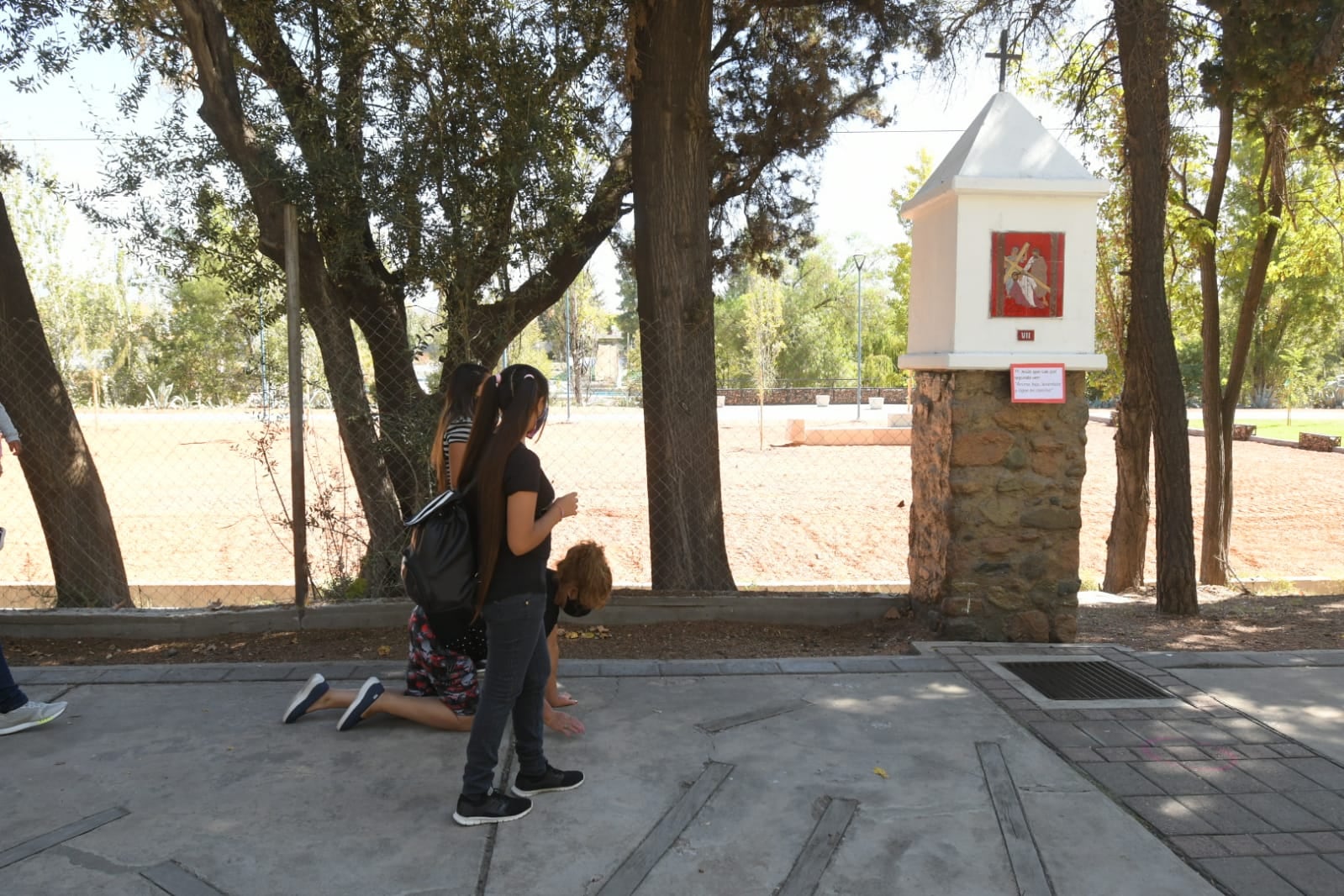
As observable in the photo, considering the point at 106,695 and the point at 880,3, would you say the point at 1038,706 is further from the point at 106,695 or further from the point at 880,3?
the point at 880,3

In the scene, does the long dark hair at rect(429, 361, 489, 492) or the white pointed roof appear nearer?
the long dark hair at rect(429, 361, 489, 492)

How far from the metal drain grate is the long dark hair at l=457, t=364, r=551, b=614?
2906mm

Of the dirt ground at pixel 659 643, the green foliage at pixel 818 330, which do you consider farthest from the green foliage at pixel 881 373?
the dirt ground at pixel 659 643

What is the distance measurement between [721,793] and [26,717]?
3.01 meters

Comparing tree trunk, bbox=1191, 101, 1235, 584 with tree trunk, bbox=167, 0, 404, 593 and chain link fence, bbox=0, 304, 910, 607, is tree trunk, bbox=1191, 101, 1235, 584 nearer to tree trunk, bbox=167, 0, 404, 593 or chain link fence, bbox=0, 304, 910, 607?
chain link fence, bbox=0, 304, 910, 607

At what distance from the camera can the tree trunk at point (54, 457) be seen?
664 cm

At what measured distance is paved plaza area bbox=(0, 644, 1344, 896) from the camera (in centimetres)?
304

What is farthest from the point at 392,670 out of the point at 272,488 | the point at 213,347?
the point at 272,488

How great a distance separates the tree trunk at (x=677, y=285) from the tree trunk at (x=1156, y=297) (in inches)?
139

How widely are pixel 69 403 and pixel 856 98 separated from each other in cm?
703

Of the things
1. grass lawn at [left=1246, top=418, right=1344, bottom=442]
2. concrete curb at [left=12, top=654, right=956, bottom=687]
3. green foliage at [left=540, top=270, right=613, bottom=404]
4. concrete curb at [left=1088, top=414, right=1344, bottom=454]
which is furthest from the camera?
green foliage at [left=540, top=270, right=613, bottom=404]

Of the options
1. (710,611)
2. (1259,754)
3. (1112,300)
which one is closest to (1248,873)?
(1259,754)

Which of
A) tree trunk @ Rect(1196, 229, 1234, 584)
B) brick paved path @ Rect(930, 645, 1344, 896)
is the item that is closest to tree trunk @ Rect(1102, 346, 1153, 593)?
tree trunk @ Rect(1196, 229, 1234, 584)

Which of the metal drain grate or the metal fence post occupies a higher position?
the metal fence post
